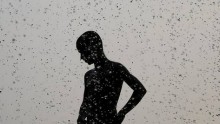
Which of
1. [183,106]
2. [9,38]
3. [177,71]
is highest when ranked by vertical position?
[9,38]

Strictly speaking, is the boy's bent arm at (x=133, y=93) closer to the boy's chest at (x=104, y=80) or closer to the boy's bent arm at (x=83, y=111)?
the boy's chest at (x=104, y=80)

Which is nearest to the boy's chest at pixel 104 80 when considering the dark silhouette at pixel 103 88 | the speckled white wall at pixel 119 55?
the dark silhouette at pixel 103 88

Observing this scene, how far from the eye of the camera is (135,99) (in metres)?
1.75

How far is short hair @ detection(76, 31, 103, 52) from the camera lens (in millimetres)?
1747

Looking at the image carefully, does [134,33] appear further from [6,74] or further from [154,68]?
[6,74]

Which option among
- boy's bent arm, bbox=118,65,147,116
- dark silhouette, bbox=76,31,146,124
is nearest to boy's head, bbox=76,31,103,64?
dark silhouette, bbox=76,31,146,124

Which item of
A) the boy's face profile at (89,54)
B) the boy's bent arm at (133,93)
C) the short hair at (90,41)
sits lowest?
the boy's bent arm at (133,93)

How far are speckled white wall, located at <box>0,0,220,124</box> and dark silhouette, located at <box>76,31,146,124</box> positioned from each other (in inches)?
3.2

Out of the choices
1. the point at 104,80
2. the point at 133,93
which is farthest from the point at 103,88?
the point at 133,93

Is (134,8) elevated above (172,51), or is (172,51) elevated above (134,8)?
(134,8)

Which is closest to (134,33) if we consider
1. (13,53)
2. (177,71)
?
(177,71)

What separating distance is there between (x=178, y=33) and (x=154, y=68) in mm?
205

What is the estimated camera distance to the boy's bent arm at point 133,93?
5.71ft

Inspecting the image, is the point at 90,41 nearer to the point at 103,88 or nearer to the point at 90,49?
the point at 90,49
